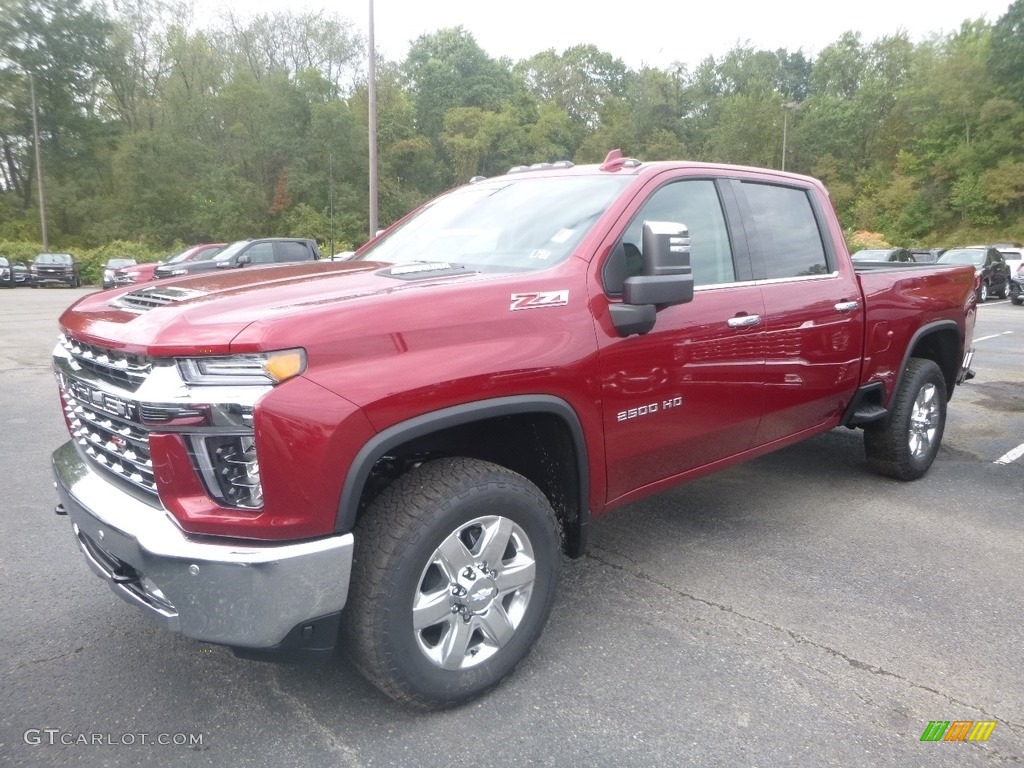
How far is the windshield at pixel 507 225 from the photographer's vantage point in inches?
123

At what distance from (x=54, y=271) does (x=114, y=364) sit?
1312 inches

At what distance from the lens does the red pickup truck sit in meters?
2.17

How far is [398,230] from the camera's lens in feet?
13.4

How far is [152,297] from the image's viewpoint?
2.64 m

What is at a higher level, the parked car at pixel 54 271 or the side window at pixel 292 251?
the side window at pixel 292 251

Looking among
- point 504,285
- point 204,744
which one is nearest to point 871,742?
point 504,285

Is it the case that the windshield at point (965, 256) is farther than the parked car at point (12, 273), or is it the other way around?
the parked car at point (12, 273)

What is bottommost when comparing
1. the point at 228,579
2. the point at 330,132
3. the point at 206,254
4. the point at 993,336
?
the point at 993,336

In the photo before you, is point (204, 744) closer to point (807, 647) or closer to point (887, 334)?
point (807, 647)

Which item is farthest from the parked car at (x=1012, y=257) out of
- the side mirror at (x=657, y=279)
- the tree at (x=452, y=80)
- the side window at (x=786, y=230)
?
the tree at (x=452, y=80)

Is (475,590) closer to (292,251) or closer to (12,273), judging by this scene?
(292,251)

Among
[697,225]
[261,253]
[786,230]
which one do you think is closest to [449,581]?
[697,225]

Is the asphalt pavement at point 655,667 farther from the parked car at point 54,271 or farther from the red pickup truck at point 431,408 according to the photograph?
the parked car at point 54,271

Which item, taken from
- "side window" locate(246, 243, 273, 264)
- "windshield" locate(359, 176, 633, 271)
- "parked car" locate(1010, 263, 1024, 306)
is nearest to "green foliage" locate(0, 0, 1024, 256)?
"side window" locate(246, 243, 273, 264)
